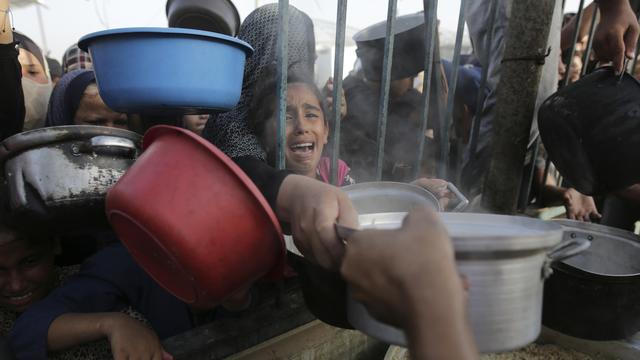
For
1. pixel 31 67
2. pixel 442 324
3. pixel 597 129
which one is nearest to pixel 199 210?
pixel 442 324

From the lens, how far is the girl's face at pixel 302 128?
1.88 meters

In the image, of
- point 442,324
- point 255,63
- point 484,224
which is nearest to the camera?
point 442,324

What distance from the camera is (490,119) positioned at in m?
2.50

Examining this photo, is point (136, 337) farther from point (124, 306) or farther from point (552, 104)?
point (552, 104)

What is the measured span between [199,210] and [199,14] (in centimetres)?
187

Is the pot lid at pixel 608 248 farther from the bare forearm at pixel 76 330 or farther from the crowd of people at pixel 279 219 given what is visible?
the bare forearm at pixel 76 330

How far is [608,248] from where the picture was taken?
1.67 meters

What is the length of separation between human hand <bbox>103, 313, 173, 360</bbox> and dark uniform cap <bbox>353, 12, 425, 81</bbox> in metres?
2.55

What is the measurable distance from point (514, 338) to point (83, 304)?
1.34 metres

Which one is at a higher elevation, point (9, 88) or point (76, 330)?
point (9, 88)

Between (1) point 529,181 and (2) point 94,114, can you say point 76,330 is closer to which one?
(2) point 94,114

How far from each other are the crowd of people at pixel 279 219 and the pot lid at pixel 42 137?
0.24 meters

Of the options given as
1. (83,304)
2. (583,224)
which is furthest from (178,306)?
(583,224)

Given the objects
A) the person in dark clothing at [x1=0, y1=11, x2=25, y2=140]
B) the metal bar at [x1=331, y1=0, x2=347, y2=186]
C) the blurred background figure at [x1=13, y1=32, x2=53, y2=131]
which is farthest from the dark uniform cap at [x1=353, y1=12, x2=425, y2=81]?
the blurred background figure at [x1=13, y1=32, x2=53, y2=131]
